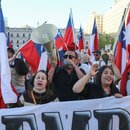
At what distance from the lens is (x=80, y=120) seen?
14.0 ft

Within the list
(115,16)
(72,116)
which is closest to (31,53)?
(72,116)

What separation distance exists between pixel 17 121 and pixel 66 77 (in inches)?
42.7

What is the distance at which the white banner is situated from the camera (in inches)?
166

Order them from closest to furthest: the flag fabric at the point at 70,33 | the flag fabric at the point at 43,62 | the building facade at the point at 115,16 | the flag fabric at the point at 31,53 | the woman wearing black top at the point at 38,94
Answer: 1. the woman wearing black top at the point at 38,94
2. the flag fabric at the point at 43,62
3. the flag fabric at the point at 31,53
4. the flag fabric at the point at 70,33
5. the building facade at the point at 115,16

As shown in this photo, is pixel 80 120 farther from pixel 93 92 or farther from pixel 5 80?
pixel 5 80

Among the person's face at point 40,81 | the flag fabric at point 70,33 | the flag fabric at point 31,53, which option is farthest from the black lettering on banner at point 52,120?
the flag fabric at point 70,33

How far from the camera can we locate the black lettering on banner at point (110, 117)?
4.27 metres

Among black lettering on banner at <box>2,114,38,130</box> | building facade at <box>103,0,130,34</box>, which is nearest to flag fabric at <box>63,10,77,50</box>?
black lettering on banner at <box>2,114,38,130</box>

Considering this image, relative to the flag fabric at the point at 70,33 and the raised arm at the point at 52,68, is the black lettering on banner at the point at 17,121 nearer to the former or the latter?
the raised arm at the point at 52,68

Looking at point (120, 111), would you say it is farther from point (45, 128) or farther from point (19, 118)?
point (19, 118)

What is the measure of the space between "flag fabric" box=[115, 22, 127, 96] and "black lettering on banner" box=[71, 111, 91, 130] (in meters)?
1.38

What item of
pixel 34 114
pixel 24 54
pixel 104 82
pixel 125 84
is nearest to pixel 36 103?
pixel 34 114

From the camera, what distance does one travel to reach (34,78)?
4.53 meters

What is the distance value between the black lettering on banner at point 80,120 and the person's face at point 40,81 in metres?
0.48
